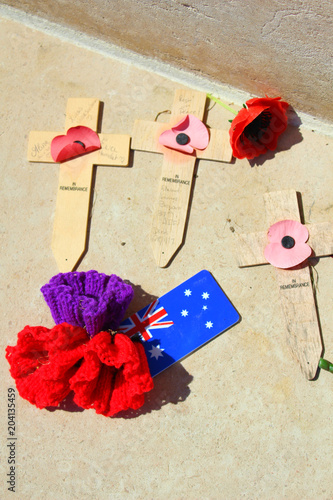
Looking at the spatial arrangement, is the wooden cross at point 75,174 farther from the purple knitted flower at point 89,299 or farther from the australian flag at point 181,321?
the australian flag at point 181,321

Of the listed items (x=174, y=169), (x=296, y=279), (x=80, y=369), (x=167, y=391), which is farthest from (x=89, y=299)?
(x=296, y=279)

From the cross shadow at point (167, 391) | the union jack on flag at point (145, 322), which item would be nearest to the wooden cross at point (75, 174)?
the union jack on flag at point (145, 322)

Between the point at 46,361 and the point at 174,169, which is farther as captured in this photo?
the point at 174,169

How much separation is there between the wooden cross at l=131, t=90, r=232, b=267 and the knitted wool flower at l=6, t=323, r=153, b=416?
28cm

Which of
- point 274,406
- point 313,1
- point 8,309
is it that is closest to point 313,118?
point 313,1

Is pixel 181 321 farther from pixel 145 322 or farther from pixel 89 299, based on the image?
pixel 89 299

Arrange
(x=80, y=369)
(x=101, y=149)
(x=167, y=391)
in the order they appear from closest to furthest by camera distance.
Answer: (x=80, y=369), (x=167, y=391), (x=101, y=149)

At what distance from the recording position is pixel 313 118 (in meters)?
1.27

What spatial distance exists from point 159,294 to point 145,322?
0.27 ft

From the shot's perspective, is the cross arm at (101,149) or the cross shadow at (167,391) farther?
the cross arm at (101,149)

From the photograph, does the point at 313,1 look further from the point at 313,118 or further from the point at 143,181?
the point at 143,181

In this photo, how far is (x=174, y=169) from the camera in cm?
128

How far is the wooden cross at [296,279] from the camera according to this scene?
118 cm

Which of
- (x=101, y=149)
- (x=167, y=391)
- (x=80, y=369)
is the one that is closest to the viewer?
(x=80, y=369)
